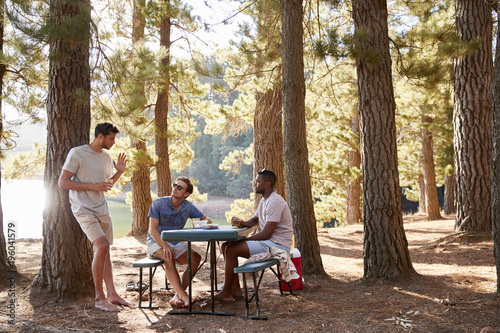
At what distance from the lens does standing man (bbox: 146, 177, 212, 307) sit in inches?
162

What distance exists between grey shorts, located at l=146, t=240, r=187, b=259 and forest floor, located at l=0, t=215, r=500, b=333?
0.51m

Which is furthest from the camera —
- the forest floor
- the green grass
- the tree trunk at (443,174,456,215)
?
the green grass

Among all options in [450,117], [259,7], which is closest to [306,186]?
[259,7]

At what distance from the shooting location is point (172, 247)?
14.1ft

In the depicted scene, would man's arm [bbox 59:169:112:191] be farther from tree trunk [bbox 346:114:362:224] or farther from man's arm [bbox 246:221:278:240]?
tree trunk [bbox 346:114:362:224]

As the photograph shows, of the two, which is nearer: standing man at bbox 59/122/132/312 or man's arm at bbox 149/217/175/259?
standing man at bbox 59/122/132/312

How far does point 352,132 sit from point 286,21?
8298mm

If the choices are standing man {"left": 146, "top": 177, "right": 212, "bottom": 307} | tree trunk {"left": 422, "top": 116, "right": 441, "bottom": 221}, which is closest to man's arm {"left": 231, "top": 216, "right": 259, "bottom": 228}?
standing man {"left": 146, "top": 177, "right": 212, "bottom": 307}

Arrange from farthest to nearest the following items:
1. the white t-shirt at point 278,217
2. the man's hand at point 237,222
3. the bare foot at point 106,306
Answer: the man's hand at point 237,222
the white t-shirt at point 278,217
the bare foot at point 106,306

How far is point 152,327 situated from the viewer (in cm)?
354

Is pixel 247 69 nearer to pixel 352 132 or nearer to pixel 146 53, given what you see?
pixel 146 53

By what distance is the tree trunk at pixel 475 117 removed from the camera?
254 inches

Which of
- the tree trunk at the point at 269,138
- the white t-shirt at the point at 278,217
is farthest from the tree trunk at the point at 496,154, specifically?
the tree trunk at the point at 269,138

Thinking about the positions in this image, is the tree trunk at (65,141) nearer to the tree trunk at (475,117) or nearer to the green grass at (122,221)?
the tree trunk at (475,117)
